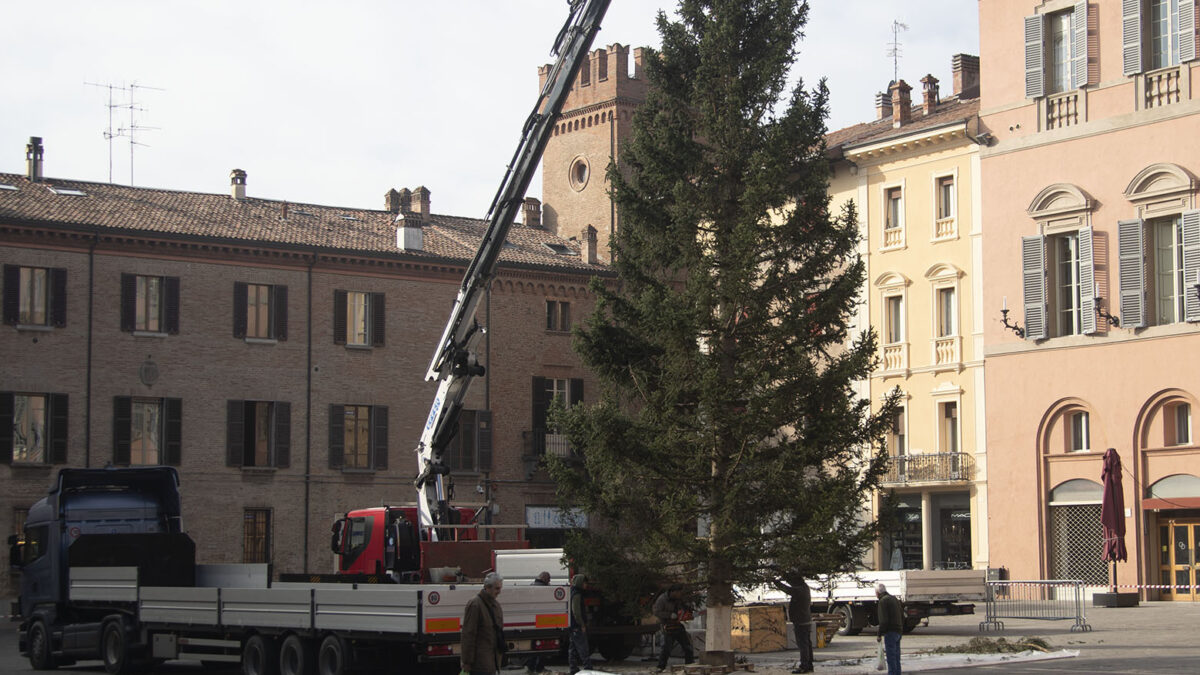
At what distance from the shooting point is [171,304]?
44.5 meters

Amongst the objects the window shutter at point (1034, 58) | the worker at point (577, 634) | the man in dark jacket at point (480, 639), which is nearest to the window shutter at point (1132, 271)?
the window shutter at point (1034, 58)

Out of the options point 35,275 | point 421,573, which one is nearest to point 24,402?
point 35,275

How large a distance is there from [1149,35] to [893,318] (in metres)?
12.0

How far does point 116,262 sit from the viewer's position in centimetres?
4384

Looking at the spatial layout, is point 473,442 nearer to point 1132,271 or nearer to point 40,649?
point 1132,271

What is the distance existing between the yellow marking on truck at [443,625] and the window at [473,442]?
30.3 m

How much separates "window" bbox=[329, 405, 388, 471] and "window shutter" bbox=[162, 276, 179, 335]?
17.7 ft

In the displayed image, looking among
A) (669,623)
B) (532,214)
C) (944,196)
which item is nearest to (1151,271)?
(944,196)

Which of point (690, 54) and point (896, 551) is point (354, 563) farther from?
point (896, 551)

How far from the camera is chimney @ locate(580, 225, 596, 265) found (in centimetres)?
5344

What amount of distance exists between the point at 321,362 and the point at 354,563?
64.6 feet

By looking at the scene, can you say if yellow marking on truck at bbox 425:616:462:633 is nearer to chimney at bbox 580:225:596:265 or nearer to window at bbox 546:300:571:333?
window at bbox 546:300:571:333

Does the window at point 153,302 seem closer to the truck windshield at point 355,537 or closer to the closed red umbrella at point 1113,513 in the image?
the truck windshield at point 355,537

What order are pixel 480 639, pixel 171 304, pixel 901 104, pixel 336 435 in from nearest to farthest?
pixel 480 639
pixel 171 304
pixel 336 435
pixel 901 104
